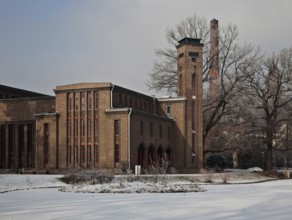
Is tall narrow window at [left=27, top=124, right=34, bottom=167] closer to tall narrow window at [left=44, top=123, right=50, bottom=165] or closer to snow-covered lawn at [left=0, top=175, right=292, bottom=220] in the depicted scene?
tall narrow window at [left=44, top=123, right=50, bottom=165]

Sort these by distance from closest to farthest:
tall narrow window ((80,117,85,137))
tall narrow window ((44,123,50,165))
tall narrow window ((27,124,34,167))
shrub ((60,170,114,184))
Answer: shrub ((60,170,114,184)) → tall narrow window ((80,117,85,137)) → tall narrow window ((44,123,50,165)) → tall narrow window ((27,124,34,167))

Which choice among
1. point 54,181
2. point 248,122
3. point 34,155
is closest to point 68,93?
point 34,155

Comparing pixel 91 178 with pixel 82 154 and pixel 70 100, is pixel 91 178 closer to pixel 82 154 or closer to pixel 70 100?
pixel 82 154

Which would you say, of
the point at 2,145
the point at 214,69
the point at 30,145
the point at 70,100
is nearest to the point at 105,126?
the point at 70,100

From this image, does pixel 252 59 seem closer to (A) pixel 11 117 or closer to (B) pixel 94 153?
(B) pixel 94 153

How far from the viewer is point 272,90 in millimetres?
60688

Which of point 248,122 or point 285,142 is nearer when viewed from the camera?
point 248,122

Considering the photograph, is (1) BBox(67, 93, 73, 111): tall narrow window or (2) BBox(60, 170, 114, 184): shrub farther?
(1) BBox(67, 93, 73, 111): tall narrow window

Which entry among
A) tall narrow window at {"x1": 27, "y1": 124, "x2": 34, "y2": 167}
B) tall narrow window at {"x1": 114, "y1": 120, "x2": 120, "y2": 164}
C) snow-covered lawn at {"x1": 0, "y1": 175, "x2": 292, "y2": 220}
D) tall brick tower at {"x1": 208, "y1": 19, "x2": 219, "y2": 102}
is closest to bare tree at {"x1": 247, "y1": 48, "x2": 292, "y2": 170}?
tall brick tower at {"x1": 208, "y1": 19, "x2": 219, "y2": 102}

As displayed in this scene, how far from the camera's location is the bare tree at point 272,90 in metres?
60.2

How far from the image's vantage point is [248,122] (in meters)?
61.6

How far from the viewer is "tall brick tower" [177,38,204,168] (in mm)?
58062

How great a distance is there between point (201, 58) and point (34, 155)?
2222 centimetres

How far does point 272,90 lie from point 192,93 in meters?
10.2
